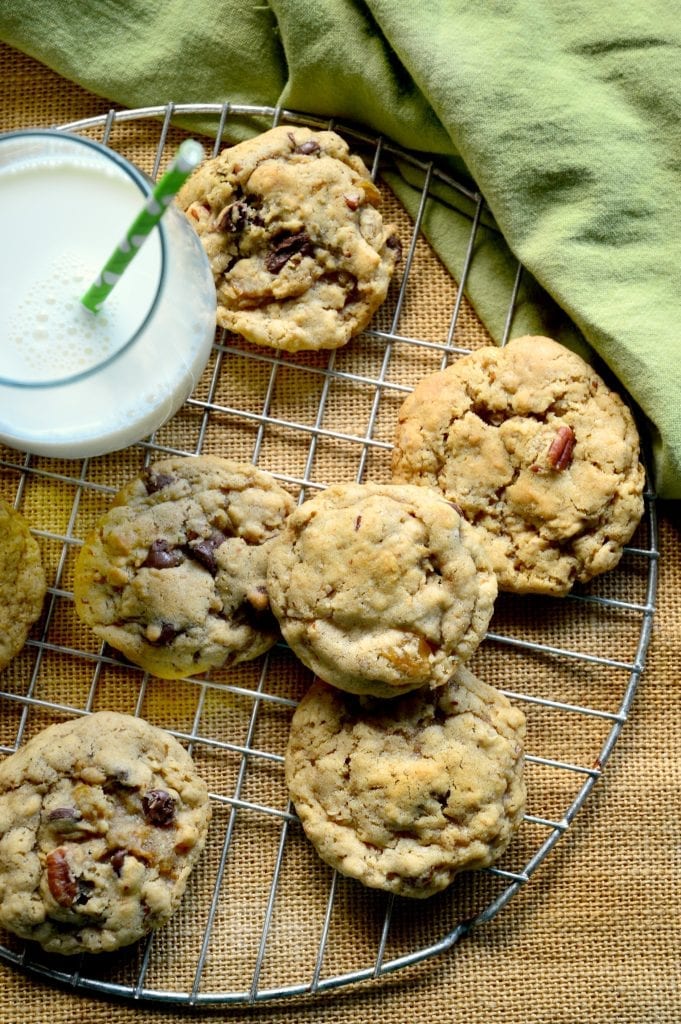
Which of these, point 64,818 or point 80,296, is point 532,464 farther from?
point 64,818

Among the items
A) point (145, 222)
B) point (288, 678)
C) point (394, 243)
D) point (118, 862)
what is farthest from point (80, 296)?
point (118, 862)

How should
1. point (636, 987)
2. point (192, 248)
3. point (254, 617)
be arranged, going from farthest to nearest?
point (636, 987), point (254, 617), point (192, 248)

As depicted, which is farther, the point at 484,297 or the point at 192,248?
the point at 484,297

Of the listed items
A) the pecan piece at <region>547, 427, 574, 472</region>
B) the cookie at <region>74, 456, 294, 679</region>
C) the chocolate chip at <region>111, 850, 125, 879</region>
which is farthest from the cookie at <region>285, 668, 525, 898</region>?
the pecan piece at <region>547, 427, 574, 472</region>

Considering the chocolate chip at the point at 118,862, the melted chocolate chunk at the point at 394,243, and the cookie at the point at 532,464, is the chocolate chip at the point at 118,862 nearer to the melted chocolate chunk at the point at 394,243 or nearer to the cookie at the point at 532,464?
the cookie at the point at 532,464

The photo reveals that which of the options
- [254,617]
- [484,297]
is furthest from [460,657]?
[484,297]

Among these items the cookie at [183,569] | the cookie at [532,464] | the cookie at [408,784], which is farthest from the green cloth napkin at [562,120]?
the cookie at [183,569]

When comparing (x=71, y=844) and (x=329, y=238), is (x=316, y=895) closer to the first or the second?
(x=71, y=844)
